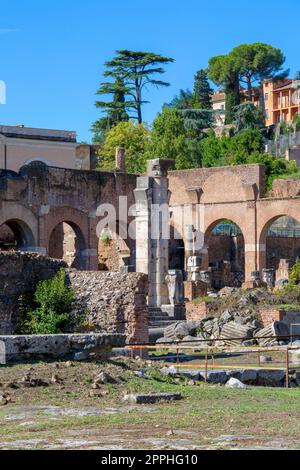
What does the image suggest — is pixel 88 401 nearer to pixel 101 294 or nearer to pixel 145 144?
pixel 101 294

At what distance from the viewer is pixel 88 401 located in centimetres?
1013

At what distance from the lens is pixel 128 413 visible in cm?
941

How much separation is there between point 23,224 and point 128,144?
3214 centimetres

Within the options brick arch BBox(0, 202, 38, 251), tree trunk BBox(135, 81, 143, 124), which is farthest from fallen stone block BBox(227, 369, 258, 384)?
tree trunk BBox(135, 81, 143, 124)

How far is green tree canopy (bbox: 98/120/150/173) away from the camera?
212 ft

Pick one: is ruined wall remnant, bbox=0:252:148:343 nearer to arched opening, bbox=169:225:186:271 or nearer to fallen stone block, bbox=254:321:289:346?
fallen stone block, bbox=254:321:289:346

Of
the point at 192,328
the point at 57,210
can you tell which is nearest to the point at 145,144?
the point at 57,210

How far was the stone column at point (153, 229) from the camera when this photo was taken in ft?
103

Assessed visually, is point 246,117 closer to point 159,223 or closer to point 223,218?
point 223,218

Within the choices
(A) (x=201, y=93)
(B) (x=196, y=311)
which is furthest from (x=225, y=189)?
(A) (x=201, y=93)

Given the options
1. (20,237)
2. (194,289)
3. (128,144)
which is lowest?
(194,289)

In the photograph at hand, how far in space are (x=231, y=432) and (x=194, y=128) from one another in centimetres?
8065

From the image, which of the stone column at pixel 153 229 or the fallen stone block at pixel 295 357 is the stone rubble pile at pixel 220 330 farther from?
the fallen stone block at pixel 295 357

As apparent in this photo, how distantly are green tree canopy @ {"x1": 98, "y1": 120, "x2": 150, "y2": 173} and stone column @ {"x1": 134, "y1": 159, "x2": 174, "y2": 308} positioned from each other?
31950mm
